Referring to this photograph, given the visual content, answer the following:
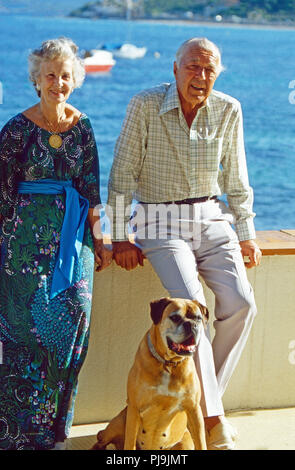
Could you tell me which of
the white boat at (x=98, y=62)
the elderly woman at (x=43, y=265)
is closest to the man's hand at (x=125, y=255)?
the elderly woman at (x=43, y=265)

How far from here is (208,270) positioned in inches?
140

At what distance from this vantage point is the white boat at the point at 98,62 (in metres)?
49.5

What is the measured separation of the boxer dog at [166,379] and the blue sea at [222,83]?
2.35 meters

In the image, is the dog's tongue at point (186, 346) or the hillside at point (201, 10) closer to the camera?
the dog's tongue at point (186, 346)

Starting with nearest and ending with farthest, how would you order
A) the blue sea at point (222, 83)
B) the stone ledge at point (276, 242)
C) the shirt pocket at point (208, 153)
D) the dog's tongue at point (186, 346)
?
1. the dog's tongue at point (186, 346)
2. the shirt pocket at point (208, 153)
3. the stone ledge at point (276, 242)
4. the blue sea at point (222, 83)

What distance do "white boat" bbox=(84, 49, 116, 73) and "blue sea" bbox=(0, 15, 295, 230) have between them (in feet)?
2.57

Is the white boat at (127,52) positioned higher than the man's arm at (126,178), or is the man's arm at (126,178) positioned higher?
the white boat at (127,52)

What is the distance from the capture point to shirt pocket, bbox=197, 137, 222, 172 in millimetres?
3594

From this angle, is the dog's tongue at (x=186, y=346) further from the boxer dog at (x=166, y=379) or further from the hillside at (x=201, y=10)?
the hillside at (x=201, y=10)

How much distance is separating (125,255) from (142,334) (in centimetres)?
43

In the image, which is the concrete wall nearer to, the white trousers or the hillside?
the white trousers

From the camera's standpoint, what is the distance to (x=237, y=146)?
3.71 meters

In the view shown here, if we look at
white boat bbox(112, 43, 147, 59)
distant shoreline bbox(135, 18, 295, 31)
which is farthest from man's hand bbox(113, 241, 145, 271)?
distant shoreline bbox(135, 18, 295, 31)

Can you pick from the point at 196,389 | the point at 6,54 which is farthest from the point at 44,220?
the point at 6,54
